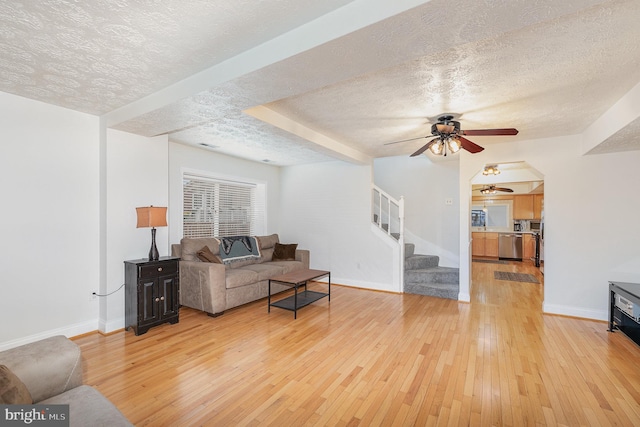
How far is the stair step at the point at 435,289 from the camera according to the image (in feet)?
15.4

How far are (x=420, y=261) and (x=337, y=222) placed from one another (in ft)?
5.99

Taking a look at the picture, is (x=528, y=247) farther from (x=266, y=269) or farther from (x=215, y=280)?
(x=215, y=280)

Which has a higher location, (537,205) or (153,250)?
(537,205)

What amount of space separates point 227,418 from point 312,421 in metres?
0.57

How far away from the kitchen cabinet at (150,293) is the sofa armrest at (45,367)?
1.66 meters

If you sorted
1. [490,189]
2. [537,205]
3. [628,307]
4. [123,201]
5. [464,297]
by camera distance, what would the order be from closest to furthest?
1. [628,307]
2. [123,201]
3. [464,297]
4. [490,189]
5. [537,205]

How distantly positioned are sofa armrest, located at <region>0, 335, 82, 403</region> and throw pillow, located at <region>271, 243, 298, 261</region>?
12.7 feet

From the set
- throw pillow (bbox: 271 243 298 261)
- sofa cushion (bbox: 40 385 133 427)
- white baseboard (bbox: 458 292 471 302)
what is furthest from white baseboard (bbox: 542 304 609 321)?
sofa cushion (bbox: 40 385 133 427)

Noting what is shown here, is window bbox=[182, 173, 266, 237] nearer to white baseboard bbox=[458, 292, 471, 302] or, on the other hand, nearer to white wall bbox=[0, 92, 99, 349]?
white wall bbox=[0, 92, 99, 349]

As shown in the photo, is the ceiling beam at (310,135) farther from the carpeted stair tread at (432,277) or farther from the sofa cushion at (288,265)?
the carpeted stair tread at (432,277)

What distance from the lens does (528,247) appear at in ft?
28.0

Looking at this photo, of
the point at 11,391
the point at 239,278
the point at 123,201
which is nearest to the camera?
the point at 11,391

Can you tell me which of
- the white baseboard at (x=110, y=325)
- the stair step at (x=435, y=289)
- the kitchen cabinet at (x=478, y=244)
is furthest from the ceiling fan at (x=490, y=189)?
the white baseboard at (x=110, y=325)

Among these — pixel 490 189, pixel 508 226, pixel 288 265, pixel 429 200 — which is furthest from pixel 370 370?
pixel 508 226
